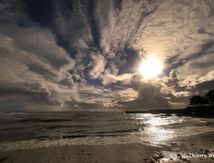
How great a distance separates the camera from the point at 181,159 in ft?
39.3

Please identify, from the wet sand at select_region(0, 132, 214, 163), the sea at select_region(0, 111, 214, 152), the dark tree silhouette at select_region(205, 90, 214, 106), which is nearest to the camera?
the wet sand at select_region(0, 132, 214, 163)

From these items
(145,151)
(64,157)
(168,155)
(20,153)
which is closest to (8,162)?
(20,153)

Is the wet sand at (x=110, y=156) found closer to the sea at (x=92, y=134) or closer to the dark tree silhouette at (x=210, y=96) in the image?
the sea at (x=92, y=134)

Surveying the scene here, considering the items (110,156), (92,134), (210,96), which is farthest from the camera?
(210,96)

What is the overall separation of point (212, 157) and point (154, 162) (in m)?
3.94

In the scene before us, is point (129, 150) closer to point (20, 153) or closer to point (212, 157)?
point (212, 157)

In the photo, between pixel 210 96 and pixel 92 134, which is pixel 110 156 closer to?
pixel 92 134

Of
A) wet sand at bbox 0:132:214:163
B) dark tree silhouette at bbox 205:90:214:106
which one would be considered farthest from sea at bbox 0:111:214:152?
dark tree silhouette at bbox 205:90:214:106

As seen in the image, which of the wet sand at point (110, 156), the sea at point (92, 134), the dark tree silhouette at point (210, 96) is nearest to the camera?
the wet sand at point (110, 156)

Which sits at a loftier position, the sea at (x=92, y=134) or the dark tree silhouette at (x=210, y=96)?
the dark tree silhouette at (x=210, y=96)

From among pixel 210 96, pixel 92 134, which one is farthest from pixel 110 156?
pixel 210 96

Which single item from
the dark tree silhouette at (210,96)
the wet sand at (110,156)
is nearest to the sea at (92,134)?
the wet sand at (110,156)

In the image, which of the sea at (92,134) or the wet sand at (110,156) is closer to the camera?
the wet sand at (110,156)

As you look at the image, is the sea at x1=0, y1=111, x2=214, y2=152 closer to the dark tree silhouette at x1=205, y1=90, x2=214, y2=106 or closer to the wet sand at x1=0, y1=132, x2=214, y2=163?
the wet sand at x1=0, y1=132, x2=214, y2=163
